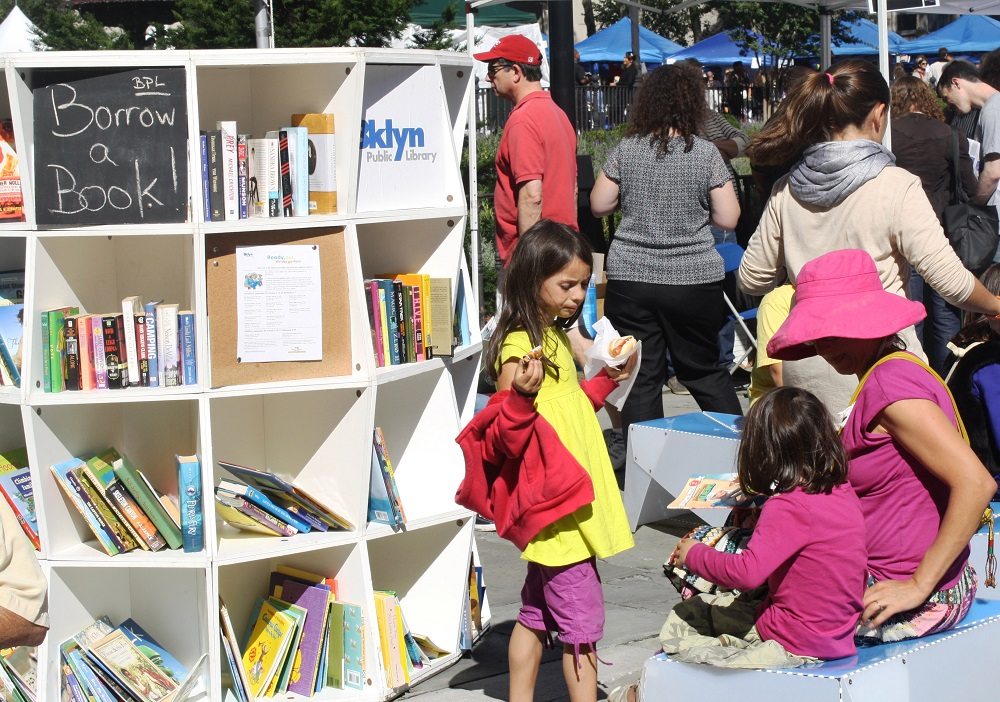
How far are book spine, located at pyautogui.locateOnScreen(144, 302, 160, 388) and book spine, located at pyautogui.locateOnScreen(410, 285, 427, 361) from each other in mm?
903

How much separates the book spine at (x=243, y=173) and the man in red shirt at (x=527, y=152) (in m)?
2.08

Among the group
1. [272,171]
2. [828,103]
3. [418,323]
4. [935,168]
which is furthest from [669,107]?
[272,171]

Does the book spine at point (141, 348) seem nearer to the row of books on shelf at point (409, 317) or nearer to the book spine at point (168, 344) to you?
the book spine at point (168, 344)

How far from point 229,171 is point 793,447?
78.1 inches

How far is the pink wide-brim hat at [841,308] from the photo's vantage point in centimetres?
340

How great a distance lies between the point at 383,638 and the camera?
4.34m

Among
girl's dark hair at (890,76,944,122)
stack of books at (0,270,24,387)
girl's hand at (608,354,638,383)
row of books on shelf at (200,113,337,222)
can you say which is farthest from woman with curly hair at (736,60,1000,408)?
girl's dark hair at (890,76,944,122)

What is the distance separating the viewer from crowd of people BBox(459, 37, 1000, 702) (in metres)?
3.24

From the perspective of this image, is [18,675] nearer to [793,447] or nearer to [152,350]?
[152,350]

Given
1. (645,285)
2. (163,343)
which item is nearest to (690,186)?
(645,285)

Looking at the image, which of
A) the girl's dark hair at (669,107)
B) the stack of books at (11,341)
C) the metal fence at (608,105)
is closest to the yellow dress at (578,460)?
the stack of books at (11,341)

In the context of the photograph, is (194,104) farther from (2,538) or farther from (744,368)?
(744,368)

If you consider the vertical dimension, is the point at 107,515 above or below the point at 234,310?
below

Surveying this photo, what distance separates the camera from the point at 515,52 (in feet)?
20.1
